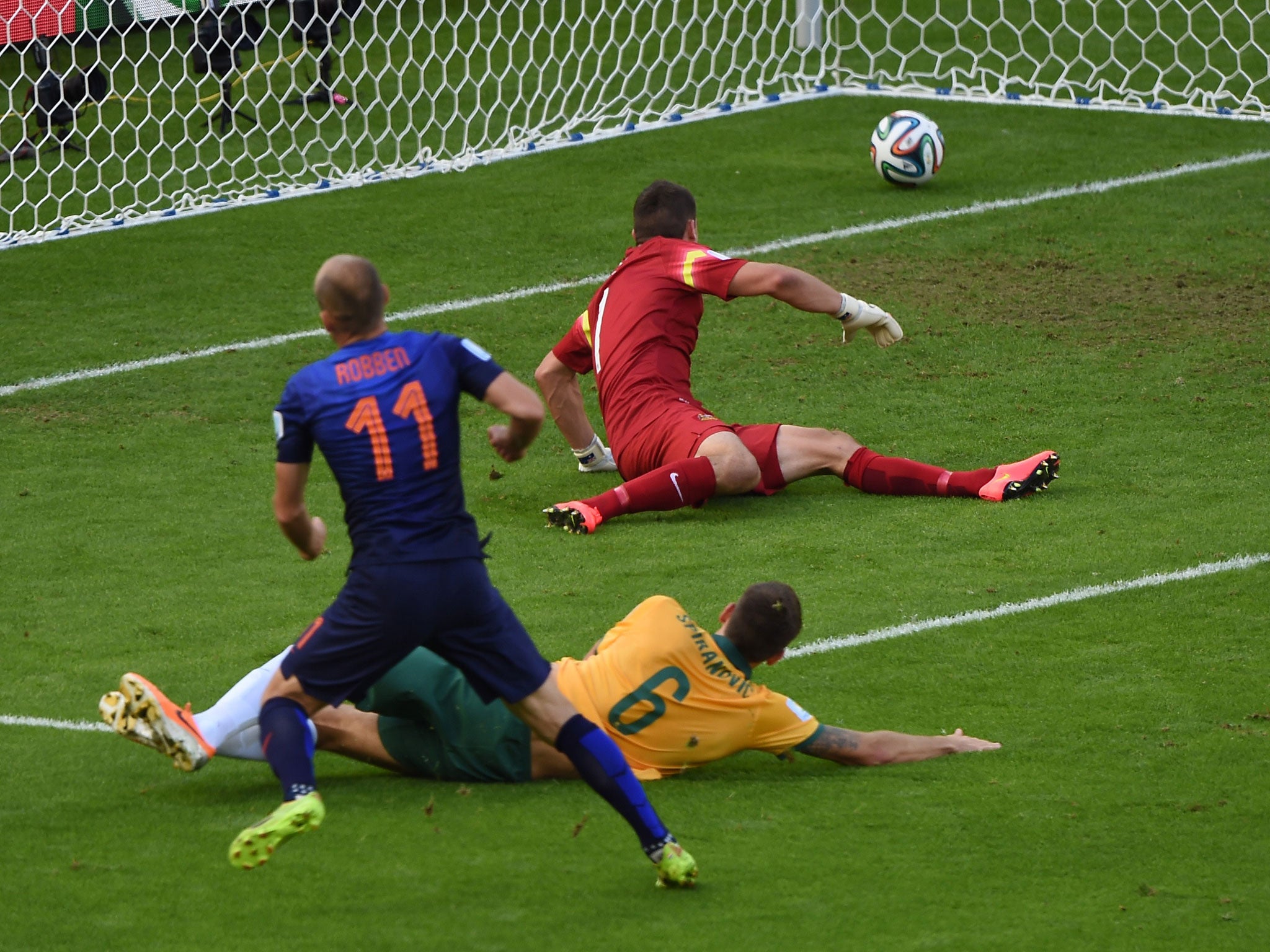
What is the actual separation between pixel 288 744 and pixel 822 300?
348 centimetres

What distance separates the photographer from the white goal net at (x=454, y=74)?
504 inches

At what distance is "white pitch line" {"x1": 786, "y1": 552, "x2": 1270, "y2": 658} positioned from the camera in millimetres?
6152

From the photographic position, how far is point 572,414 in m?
8.14

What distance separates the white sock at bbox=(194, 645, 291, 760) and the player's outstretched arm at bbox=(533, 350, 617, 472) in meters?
3.27

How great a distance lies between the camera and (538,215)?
1208 centimetres

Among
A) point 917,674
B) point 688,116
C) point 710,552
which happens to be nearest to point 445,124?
point 688,116

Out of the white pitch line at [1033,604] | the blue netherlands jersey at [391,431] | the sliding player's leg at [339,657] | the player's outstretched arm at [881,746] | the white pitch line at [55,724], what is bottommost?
the white pitch line at [1033,604]

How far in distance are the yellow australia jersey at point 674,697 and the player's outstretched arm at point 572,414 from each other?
3.16m

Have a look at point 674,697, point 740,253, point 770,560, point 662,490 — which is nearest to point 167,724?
point 674,697

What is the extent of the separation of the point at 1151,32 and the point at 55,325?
961 centimetres

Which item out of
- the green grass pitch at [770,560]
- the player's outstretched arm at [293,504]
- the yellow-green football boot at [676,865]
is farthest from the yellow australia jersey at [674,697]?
the player's outstretched arm at [293,504]

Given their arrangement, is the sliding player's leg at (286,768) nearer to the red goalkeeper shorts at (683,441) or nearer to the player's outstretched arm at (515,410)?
the player's outstretched arm at (515,410)

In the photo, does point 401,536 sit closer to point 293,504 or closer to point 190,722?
point 293,504

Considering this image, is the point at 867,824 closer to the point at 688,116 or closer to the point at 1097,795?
the point at 1097,795
